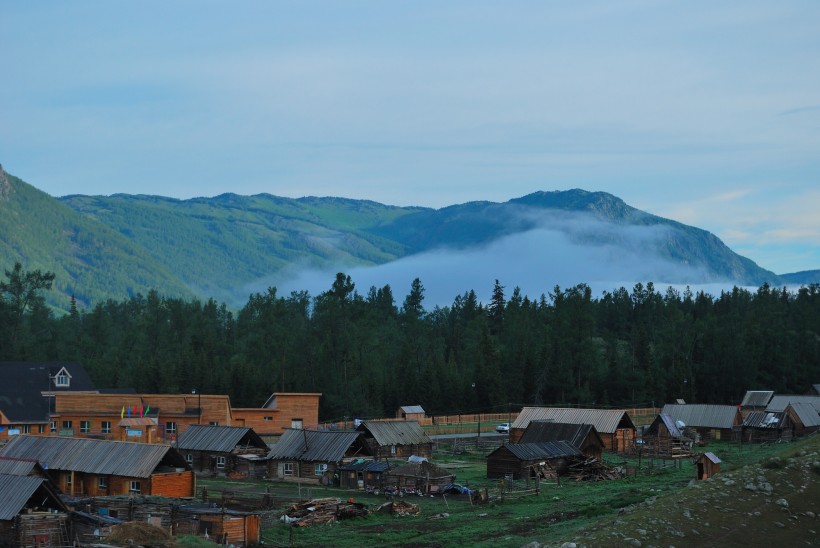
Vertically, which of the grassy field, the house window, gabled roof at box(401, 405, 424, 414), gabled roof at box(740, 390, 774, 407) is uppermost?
the house window


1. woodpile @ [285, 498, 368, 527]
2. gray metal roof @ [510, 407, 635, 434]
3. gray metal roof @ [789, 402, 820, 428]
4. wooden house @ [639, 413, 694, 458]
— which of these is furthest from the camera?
gray metal roof @ [789, 402, 820, 428]

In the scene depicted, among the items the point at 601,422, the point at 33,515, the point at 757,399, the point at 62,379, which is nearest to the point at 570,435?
the point at 601,422

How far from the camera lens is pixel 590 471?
70.8 m

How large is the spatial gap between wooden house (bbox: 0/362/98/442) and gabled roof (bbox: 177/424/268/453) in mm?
14966

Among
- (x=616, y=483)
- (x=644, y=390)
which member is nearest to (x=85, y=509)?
(x=616, y=483)

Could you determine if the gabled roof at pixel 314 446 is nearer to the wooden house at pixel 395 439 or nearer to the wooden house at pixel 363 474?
the wooden house at pixel 363 474

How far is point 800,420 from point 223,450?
57513 millimetres

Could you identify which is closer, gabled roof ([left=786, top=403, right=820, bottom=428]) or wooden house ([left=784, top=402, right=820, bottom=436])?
wooden house ([left=784, top=402, right=820, bottom=436])

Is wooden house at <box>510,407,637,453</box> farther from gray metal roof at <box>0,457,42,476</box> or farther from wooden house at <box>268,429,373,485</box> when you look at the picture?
gray metal roof at <box>0,457,42,476</box>

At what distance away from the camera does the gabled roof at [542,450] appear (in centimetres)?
6994

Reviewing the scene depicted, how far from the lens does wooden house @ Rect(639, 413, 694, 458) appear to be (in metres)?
86.1

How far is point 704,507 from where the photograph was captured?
4072 centimetres

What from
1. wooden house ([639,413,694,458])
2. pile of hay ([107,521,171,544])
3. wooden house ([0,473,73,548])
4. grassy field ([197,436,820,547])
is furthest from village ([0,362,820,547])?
grassy field ([197,436,820,547])

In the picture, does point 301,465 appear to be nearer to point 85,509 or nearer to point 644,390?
point 85,509
